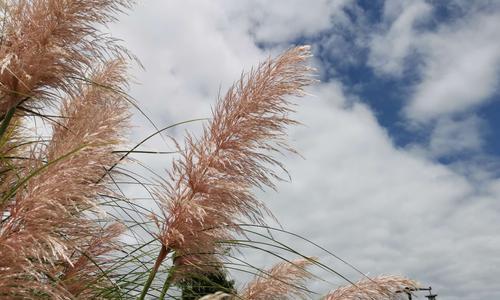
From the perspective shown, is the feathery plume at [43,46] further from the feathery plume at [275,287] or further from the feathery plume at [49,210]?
the feathery plume at [275,287]

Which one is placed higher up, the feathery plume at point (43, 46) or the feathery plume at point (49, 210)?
the feathery plume at point (43, 46)

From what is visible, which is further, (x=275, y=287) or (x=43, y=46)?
(x=275, y=287)

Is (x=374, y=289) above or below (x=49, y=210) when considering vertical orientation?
above

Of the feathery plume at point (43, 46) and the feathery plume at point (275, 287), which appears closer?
the feathery plume at point (43, 46)

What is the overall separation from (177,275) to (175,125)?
25.3 inches

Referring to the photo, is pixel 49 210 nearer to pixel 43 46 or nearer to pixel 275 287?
pixel 43 46

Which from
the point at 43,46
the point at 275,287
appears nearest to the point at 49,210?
the point at 43,46

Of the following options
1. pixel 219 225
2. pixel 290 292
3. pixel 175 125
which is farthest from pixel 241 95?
pixel 290 292

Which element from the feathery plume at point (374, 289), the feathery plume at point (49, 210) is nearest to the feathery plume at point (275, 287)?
the feathery plume at point (374, 289)

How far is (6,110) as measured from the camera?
2396 millimetres

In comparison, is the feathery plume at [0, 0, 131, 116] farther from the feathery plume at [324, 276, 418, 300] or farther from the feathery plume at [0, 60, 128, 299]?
the feathery plume at [324, 276, 418, 300]

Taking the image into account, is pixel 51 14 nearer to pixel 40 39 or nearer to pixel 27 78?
pixel 40 39

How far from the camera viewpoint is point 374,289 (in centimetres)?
315

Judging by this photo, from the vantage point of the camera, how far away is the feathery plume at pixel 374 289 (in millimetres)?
3143
